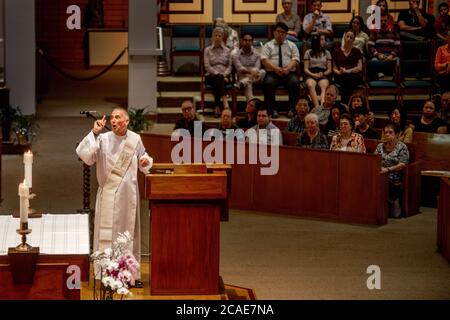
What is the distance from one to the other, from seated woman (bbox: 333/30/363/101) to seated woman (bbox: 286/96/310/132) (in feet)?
8.20

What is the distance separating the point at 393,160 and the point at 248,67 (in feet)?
12.5

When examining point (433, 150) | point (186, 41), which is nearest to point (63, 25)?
point (186, 41)

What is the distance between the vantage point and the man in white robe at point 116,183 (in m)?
9.10

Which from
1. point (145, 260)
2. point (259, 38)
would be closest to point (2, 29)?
point (259, 38)

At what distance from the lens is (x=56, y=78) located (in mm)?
22531

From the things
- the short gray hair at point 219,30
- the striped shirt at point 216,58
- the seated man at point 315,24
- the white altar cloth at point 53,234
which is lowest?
the white altar cloth at point 53,234

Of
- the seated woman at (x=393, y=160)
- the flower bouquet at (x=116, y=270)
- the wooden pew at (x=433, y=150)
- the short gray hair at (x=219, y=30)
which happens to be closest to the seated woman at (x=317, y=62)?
the short gray hair at (x=219, y=30)

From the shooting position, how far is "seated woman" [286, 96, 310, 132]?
42.9 feet

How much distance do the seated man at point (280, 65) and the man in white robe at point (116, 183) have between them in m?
6.44

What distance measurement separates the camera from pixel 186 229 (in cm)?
830

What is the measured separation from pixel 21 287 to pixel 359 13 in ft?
43.7

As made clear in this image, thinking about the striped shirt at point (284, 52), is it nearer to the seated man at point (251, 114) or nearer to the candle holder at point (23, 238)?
the seated man at point (251, 114)

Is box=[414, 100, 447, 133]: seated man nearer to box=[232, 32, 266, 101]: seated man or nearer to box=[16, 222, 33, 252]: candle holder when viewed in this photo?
box=[232, 32, 266, 101]: seated man

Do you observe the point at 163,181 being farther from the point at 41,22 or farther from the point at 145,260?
the point at 41,22
